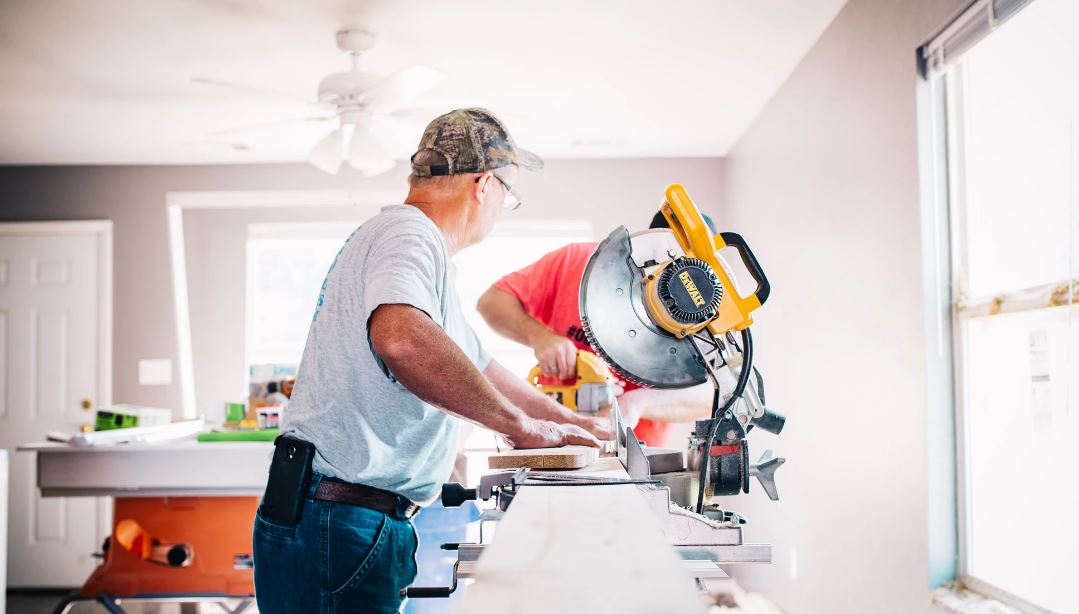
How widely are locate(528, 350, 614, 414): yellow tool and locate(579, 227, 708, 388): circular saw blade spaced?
1.03ft

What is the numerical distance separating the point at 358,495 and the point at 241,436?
1.83m

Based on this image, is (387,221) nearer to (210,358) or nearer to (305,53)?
(305,53)

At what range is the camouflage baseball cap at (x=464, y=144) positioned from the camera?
1.44 meters

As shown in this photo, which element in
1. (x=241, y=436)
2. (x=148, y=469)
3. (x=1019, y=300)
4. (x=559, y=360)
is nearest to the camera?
(x=559, y=360)

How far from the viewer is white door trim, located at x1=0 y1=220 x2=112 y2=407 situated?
5172 mm

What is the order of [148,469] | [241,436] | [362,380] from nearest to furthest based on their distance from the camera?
[362,380] < [148,469] < [241,436]

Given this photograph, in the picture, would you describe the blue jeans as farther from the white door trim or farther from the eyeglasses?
the white door trim

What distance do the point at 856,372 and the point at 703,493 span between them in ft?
6.65

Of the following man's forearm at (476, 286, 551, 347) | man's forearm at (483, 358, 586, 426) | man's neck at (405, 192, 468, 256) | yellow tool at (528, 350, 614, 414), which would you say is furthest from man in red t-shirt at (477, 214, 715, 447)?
man's neck at (405, 192, 468, 256)

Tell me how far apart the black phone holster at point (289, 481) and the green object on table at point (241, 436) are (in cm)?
171

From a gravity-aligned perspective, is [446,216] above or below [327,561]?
above

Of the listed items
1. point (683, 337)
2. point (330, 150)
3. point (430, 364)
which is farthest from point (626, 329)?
point (330, 150)

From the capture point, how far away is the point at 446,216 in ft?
4.83

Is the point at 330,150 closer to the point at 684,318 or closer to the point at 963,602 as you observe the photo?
the point at 684,318
